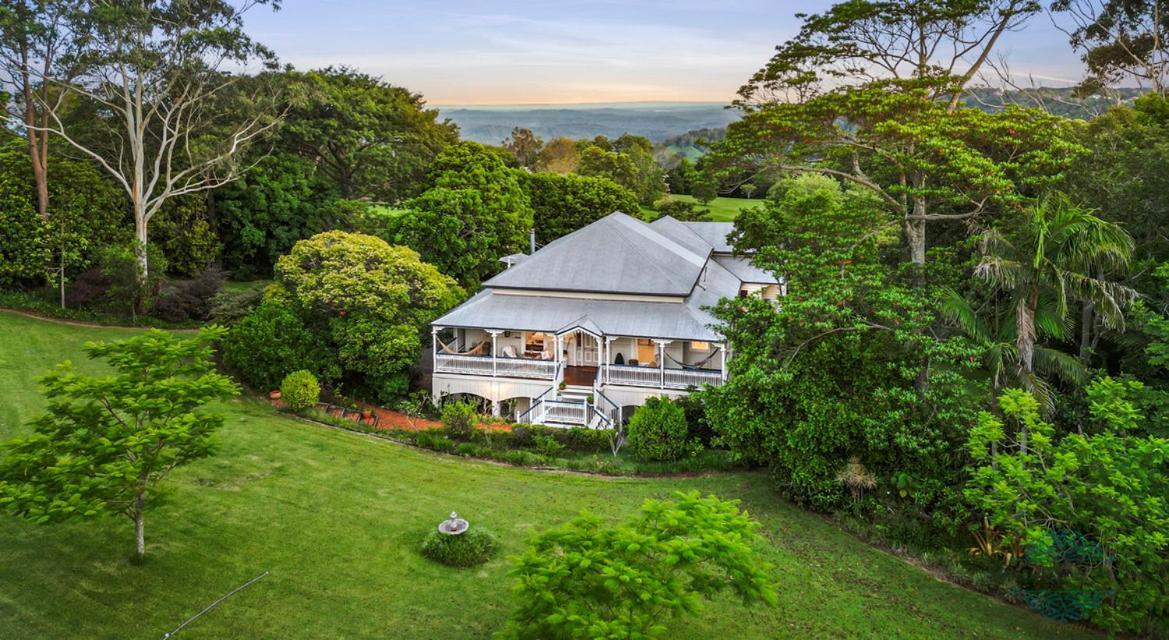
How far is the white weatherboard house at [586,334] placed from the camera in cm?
2398

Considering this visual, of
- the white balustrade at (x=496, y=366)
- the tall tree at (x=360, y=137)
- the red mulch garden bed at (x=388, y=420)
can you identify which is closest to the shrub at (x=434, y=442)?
the red mulch garden bed at (x=388, y=420)

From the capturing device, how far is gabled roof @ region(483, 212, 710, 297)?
26516 mm

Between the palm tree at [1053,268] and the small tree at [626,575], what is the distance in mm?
8473

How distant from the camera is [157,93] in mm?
31344

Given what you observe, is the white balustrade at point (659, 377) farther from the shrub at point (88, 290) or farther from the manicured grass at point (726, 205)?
the manicured grass at point (726, 205)

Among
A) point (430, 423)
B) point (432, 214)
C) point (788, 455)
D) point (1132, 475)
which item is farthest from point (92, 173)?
point (1132, 475)

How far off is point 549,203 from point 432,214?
69.6 feet

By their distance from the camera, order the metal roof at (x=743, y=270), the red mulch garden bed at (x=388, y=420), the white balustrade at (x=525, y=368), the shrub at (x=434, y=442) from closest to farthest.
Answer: the shrub at (x=434, y=442)
the red mulch garden bed at (x=388, y=420)
the white balustrade at (x=525, y=368)
the metal roof at (x=743, y=270)

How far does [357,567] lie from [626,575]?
275 inches

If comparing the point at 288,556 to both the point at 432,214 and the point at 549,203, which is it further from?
the point at 549,203

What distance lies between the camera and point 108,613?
34.5ft

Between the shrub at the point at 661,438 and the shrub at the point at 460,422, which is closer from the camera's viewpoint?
the shrub at the point at 661,438

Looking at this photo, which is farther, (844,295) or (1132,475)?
(844,295)

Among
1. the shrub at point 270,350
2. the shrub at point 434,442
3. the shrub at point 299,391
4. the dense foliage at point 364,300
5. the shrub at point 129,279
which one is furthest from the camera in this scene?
the shrub at point 129,279
